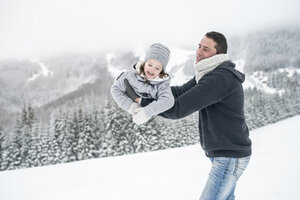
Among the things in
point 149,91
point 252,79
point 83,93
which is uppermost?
point 149,91

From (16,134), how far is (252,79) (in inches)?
7308

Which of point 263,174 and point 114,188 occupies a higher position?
point 263,174

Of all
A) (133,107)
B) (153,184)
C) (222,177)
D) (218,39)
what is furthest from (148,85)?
(153,184)

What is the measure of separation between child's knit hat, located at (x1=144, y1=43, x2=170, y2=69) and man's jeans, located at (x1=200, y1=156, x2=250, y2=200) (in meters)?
1.18

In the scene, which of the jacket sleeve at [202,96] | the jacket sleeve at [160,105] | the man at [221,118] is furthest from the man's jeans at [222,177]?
the jacket sleeve at [160,105]

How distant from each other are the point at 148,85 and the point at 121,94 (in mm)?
289

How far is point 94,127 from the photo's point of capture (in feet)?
109

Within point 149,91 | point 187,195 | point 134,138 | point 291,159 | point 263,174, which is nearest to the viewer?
point 149,91

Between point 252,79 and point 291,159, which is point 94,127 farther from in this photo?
point 252,79

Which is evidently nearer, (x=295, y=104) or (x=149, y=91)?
(x=149, y=91)

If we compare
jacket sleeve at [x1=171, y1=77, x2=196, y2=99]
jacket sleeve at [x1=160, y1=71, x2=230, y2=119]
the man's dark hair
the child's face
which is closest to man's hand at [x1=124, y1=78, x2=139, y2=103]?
the child's face

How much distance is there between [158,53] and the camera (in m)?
2.71

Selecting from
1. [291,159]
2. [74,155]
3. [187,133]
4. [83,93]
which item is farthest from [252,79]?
[291,159]

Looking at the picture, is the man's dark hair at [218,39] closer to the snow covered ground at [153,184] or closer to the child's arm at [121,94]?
the child's arm at [121,94]
